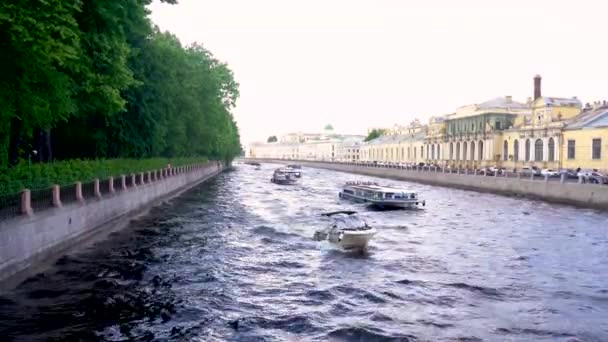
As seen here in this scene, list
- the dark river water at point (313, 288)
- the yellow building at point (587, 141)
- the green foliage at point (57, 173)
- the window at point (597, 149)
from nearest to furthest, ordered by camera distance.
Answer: the dark river water at point (313, 288)
the green foliage at point (57, 173)
the yellow building at point (587, 141)
the window at point (597, 149)

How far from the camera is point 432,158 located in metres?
119

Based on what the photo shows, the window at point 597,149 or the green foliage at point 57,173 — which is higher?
the window at point 597,149

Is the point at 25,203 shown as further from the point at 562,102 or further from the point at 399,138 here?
the point at 399,138

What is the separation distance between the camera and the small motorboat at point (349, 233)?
77.5 feet

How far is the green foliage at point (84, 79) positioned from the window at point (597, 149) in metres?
42.5

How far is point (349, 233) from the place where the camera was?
23578 mm

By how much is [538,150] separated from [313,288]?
65.1 meters

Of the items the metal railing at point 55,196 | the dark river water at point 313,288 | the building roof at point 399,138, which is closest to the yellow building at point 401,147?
the building roof at point 399,138

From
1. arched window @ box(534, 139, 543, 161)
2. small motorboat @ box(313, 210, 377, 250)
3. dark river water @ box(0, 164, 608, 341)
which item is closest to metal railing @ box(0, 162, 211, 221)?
dark river water @ box(0, 164, 608, 341)

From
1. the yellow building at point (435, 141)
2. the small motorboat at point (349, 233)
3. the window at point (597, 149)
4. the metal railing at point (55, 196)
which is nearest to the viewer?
the metal railing at point (55, 196)

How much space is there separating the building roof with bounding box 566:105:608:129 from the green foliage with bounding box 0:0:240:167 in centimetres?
4293

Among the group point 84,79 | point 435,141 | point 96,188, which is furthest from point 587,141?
point 84,79

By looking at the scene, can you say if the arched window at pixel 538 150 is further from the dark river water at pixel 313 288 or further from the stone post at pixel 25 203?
the stone post at pixel 25 203

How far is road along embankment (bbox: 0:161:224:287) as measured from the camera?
56.2 feet
